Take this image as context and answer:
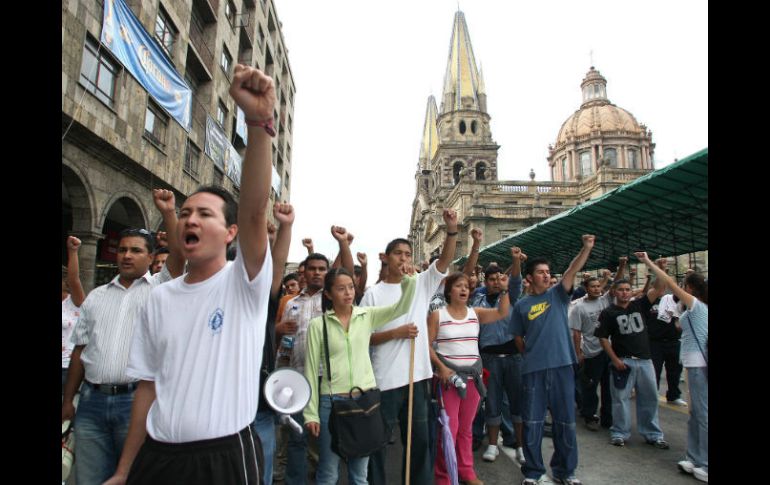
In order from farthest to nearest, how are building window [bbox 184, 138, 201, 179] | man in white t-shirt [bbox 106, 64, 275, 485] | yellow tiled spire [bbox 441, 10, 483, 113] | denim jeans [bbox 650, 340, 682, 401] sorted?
yellow tiled spire [bbox 441, 10, 483, 113] → building window [bbox 184, 138, 201, 179] → denim jeans [bbox 650, 340, 682, 401] → man in white t-shirt [bbox 106, 64, 275, 485]

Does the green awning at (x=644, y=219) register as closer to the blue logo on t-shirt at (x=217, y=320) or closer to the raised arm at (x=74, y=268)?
the blue logo on t-shirt at (x=217, y=320)

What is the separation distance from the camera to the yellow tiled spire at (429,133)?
74.8m

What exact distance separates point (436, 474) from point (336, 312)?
1.89 meters

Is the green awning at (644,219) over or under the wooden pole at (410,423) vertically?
over

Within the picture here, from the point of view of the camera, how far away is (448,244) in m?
3.97

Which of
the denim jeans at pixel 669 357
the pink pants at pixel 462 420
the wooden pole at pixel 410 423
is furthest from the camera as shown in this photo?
the denim jeans at pixel 669 357

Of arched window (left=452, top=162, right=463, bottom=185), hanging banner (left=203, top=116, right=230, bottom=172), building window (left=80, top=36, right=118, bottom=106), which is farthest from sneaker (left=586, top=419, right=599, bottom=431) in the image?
arched window (left=452, top=162, right=463, bottom=185)

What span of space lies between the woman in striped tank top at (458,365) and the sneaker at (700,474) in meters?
2.23

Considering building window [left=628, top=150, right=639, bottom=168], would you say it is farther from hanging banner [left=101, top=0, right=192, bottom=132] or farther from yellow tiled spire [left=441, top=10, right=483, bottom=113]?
hanging banner [left=101, top=0, right=192, bottom=132]

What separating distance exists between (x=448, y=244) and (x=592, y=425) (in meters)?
4.31

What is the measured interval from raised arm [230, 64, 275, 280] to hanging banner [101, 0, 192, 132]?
9536 millimetres

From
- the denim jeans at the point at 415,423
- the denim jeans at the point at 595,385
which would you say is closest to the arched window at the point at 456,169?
the denim jeans at the point at 595,385

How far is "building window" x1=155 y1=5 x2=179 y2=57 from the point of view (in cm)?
1287

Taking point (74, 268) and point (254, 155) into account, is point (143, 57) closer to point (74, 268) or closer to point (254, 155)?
point (74, 268)
